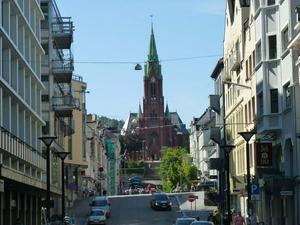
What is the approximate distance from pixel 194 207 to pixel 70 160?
56.0ft

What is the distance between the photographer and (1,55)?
4006 centimetres

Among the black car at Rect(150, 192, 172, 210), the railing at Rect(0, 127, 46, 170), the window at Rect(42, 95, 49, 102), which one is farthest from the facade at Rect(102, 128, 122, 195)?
the railing at Rect(0, 127, 46, 170)

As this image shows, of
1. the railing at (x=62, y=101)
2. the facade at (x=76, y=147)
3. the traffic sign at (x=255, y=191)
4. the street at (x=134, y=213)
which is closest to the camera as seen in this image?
the traffic sign at (x=255, y=191)

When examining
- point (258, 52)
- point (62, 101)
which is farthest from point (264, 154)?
point (62, 101)

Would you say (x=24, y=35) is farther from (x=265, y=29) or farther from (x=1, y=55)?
(x=265, y=29)

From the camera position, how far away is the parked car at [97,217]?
61.6 metres

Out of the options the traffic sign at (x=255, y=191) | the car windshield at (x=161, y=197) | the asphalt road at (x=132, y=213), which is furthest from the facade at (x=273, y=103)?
the car windshield at (x=161, y=197)

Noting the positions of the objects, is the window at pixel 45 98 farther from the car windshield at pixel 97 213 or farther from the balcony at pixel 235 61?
the balcony at pixel 235 61

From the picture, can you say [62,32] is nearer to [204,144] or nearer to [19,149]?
[19,149]

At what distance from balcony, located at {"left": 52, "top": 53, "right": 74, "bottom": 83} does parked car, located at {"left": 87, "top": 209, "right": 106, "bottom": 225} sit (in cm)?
1280

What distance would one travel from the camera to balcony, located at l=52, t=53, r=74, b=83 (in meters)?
69.4

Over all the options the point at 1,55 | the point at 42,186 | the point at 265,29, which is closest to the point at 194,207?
the point at 42,186

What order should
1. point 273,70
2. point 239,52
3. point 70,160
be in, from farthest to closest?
1. point 70,160
2. point 239,52
3. point 273,70

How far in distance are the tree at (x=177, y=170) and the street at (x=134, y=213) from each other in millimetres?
42950
